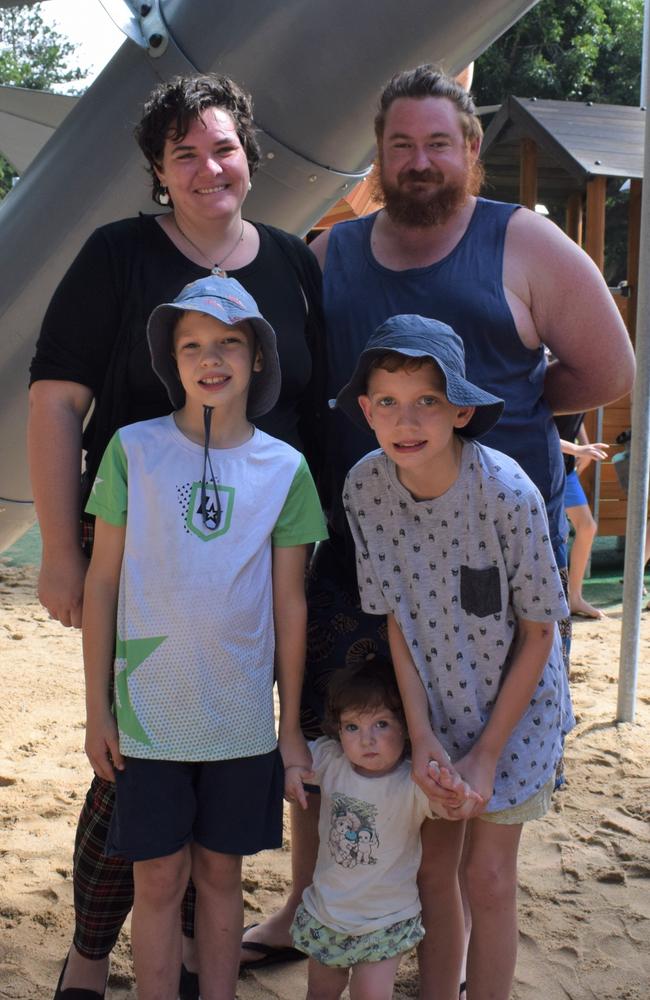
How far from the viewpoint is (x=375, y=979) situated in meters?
2.01

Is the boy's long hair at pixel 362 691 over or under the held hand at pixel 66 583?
under

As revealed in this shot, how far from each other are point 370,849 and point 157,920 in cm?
42

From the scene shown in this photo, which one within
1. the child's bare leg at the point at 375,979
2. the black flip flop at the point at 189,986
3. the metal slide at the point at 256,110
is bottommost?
the black flip flop at the point at 189,986

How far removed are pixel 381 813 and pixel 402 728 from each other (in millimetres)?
166

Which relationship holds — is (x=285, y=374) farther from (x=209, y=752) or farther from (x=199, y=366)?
(x=209, y=752)

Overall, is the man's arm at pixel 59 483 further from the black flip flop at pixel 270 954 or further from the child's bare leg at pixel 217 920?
the black flip flop at pixel 270 954

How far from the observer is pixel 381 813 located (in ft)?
6.61

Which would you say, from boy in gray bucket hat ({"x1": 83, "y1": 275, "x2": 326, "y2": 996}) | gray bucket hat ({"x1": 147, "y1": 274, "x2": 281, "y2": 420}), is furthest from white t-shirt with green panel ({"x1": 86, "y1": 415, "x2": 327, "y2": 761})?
gray bucket hat ({"x1": 147, "y1": 274, "x2": 281, "y2": 420})

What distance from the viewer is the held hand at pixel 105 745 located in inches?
74.6

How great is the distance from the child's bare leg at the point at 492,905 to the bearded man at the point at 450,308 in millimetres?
110

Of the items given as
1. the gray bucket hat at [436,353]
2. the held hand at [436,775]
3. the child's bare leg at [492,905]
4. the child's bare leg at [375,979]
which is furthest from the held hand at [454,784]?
the gray bucket hat at [436,353]

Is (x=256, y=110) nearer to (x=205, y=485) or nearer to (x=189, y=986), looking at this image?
(x=205, y=485)

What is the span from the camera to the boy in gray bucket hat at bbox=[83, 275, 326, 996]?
185 centimetres

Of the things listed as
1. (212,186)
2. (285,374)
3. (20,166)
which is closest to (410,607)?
(285,374)
